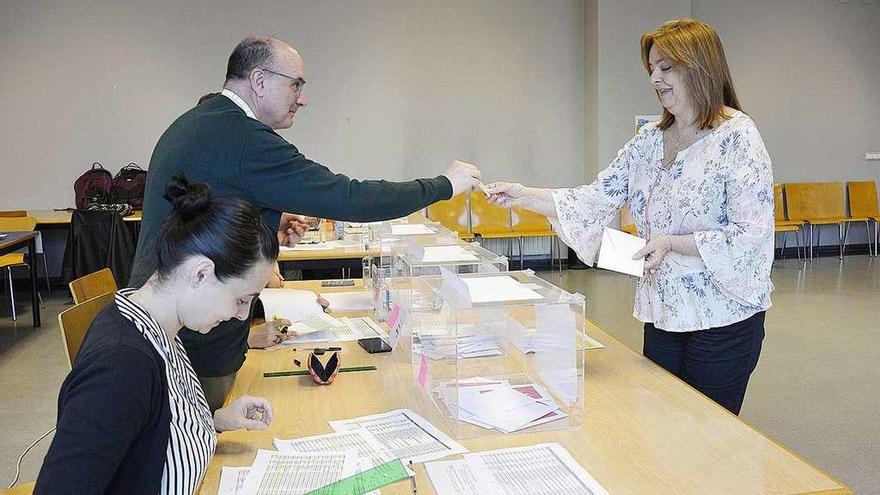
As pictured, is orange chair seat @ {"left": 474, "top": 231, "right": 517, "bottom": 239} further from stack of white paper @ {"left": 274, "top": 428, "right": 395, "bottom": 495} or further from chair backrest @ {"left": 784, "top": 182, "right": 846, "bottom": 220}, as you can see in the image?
stack of white paper @ {"left": 274, "top": 428, "right": 395, "bottom": 495}

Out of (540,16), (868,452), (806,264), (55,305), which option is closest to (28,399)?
(55,305)

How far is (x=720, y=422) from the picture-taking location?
176cm

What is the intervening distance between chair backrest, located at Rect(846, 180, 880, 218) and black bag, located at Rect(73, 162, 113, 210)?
781 cm

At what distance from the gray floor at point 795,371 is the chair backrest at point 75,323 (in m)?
1.28

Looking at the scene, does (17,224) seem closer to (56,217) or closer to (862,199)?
(56,217)

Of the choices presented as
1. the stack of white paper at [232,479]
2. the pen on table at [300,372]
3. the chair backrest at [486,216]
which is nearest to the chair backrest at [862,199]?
the chair backrest at [486,216]

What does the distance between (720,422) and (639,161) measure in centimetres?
92

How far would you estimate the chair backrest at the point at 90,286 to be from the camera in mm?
2696

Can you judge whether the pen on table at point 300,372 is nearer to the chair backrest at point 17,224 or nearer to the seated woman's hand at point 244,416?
the seated woman's hand at point 244,416

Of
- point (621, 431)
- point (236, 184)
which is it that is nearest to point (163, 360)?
point (236, 184)

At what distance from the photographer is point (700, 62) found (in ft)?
6.96

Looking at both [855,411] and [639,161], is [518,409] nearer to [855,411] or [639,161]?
[639,161]

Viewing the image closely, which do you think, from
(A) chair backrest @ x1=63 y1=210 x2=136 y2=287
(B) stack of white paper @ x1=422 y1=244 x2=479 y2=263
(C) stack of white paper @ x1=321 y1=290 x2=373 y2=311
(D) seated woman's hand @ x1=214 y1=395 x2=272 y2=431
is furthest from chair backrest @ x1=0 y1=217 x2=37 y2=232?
(D) seated woman's hand @ x1=214 y1=395 x2=272 y2=431

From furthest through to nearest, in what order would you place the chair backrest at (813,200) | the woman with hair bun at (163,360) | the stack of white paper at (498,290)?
the chair backrest at (813,200), the stack of white paper at (498,290), the woman with hair bun at (163,360)
